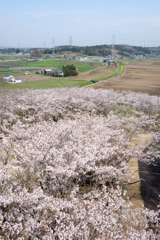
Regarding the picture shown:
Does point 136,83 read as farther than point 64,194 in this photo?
Yes

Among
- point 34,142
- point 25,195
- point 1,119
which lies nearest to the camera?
point 25,195

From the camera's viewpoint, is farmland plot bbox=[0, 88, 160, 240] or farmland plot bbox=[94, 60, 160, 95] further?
farmland plot bbox=[94, 60, 160, 95]

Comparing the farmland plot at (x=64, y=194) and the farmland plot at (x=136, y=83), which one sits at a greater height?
the farmland plot at (x=136, y=83)

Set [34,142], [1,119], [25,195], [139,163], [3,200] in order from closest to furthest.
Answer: [3,200] → [25,195] → [34,142] → [139,163] → [1,119]

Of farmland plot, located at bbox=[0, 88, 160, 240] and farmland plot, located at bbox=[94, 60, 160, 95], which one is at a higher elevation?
farmland plot, located at bbox=[94, 60, 160, 95]

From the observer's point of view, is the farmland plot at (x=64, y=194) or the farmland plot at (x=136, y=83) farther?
the farmland plot at (x=136, y=83)

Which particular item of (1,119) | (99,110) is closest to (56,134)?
(1,119)

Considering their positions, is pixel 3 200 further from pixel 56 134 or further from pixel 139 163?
pixel 139 163

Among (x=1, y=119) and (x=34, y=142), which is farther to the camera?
(x=1, y=119)

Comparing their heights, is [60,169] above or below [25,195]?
above

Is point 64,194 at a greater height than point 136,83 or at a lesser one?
lesser

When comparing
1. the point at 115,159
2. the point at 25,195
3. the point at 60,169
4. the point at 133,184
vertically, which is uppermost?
the point at 60,169
